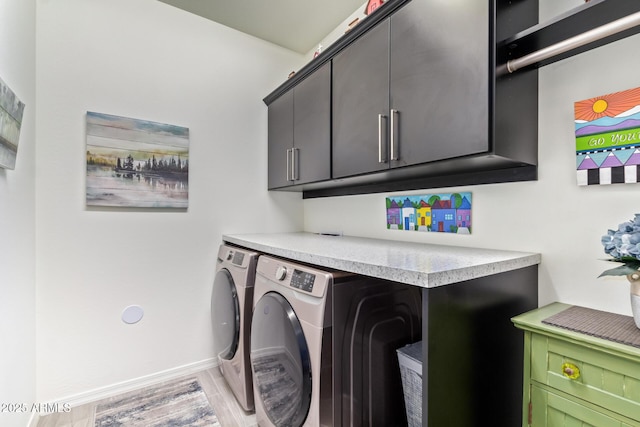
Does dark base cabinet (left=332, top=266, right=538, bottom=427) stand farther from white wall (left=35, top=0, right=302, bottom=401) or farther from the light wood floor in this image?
white wall (left=35, top=0, right=302, bottom=401)

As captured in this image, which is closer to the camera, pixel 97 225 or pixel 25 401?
pixel 25 401

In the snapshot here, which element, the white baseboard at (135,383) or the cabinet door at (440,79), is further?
the white baseboard at (135,383)

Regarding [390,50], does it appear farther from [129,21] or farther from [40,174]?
[40,174]

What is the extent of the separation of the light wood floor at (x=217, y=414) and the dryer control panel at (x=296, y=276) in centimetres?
90

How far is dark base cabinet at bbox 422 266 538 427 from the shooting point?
85cm

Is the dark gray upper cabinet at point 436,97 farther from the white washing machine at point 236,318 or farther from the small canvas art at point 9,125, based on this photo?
the small canvas art at point 9,125

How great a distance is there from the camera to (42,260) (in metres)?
1.75

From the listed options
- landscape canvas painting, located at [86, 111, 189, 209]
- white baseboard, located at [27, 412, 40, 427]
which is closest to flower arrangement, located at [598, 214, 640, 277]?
landscape canvas painting, located at [86, 111, 189, 209]

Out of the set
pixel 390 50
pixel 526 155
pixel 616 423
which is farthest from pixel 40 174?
pixel 616 423

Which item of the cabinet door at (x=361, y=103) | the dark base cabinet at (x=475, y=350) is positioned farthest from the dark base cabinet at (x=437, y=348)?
the cabinet door at (x=361, y=103)

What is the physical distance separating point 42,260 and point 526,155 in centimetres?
262

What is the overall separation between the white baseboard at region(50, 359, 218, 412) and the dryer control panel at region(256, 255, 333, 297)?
1.27m

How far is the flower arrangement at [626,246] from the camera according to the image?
2.63 feet

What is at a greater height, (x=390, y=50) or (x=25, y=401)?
(x=390, y=50)
